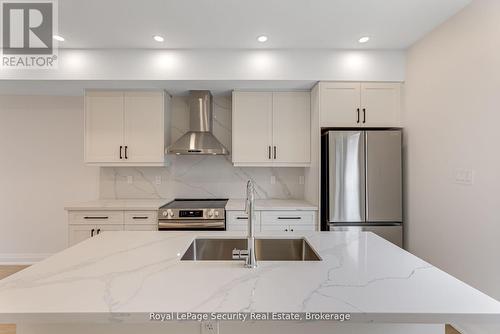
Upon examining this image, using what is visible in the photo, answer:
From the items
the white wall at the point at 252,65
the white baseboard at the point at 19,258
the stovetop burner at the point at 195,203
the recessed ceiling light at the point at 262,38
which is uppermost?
the recessed ceiling light at the point at 262,38

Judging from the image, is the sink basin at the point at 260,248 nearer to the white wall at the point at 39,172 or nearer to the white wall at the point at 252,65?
the white wall at the point at 252,65

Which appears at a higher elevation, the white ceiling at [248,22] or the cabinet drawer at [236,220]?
the white ceiling at [248,22]

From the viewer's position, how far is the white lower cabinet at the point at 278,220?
3074mm

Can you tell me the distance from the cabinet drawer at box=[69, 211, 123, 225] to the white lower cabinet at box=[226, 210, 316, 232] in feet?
4.13

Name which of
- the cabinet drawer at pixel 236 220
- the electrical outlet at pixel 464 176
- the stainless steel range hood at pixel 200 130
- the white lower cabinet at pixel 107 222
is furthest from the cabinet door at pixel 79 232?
the electrical outlet at pixel 464 176

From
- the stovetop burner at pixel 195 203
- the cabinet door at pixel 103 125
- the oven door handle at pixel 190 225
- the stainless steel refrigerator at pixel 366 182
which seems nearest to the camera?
the stainless steel refrigerator at pixel 366 182

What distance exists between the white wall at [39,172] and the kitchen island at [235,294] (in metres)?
3.05

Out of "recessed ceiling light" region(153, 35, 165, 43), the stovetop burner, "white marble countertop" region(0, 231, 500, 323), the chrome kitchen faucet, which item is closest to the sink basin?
the chrome kitchen faucet

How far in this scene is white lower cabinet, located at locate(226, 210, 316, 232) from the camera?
3074 mm

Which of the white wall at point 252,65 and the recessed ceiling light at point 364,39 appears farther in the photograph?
the white wall at point 252,65

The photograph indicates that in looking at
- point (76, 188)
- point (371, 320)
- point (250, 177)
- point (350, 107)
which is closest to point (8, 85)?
point (76, 188)

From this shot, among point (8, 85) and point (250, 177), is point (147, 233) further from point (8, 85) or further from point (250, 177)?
point (8, 85)

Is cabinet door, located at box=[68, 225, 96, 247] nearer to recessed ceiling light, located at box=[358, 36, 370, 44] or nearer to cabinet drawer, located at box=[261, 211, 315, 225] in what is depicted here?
cabinet drawer, located at box=[261, 211, 315, 225]

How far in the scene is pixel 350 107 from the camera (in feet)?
9.98
